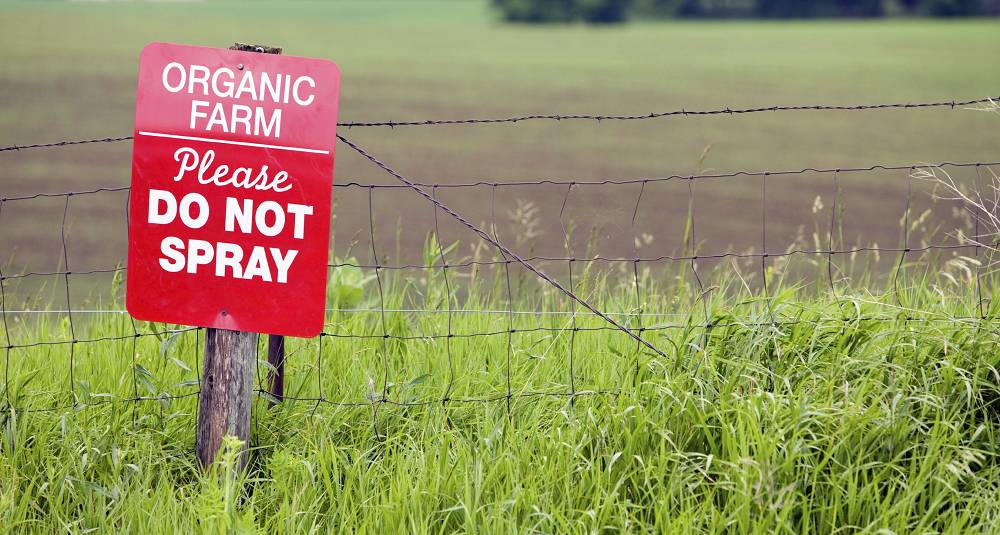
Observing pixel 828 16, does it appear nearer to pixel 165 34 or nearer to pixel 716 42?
pixel 716 42

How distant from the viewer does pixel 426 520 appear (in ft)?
8.43

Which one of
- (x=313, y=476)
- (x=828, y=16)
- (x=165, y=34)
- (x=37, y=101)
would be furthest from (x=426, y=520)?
(x=828, y=16)

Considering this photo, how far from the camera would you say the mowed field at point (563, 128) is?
10.3 meters

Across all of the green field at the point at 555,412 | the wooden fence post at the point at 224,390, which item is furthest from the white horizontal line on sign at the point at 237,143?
the green field at the point at 555,412

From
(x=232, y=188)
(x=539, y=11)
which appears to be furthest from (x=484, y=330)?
(x=539, y=11)

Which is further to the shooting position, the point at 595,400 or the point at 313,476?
the point at 595,400

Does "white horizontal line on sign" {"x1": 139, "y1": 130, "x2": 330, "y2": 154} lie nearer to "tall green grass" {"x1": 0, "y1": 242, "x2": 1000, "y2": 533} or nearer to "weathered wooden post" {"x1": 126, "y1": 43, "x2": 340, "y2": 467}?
"weathered wooden post" {"x1": 126, "y1": 43, "x2": 340, "y2": 467}

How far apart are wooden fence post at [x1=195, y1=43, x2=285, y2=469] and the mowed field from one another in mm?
1194

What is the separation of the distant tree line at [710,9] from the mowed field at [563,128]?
10.7m

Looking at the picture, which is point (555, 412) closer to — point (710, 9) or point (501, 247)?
point (501, 247)

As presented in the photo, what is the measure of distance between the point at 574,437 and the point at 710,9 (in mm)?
58786

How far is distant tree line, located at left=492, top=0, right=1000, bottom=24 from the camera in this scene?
53.9 meters

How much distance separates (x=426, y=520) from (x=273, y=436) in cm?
74

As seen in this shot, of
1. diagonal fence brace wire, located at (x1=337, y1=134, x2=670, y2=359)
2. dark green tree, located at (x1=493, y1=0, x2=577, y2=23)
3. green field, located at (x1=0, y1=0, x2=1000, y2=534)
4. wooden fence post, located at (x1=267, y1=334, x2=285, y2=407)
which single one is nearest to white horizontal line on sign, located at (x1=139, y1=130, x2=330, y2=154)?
diagonal fence brace wire, located at (x1=337, y1=134, x2=670, y2=359)
